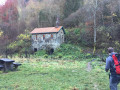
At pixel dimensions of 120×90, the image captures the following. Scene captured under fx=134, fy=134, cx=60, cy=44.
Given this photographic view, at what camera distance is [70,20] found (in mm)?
37562

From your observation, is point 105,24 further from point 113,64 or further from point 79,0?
point 113,64

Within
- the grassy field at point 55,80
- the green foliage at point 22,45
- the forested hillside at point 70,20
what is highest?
the forested hillside at point 70,20

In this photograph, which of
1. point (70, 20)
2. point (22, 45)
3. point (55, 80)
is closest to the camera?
point (55, 80)

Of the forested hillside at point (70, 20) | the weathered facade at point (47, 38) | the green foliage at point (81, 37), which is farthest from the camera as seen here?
the green foliage at point (81, 37)

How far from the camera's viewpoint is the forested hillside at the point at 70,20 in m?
27.8

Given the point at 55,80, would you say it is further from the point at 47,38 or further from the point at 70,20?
→ the point at 70,20

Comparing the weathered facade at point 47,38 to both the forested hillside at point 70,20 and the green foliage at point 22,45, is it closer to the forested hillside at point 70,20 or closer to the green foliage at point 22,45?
the green foliage at point 22,45

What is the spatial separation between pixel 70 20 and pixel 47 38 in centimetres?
1166

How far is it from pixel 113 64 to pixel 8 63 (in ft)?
30.2

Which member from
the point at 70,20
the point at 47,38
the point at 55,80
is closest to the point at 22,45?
the point at 47,38

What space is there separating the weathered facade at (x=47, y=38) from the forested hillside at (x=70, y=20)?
2652mm

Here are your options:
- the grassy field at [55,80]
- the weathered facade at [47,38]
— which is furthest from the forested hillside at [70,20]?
the grassy field at [55,80]

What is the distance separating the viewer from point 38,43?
30.0 metres

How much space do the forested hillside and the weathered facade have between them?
265 centimetres
